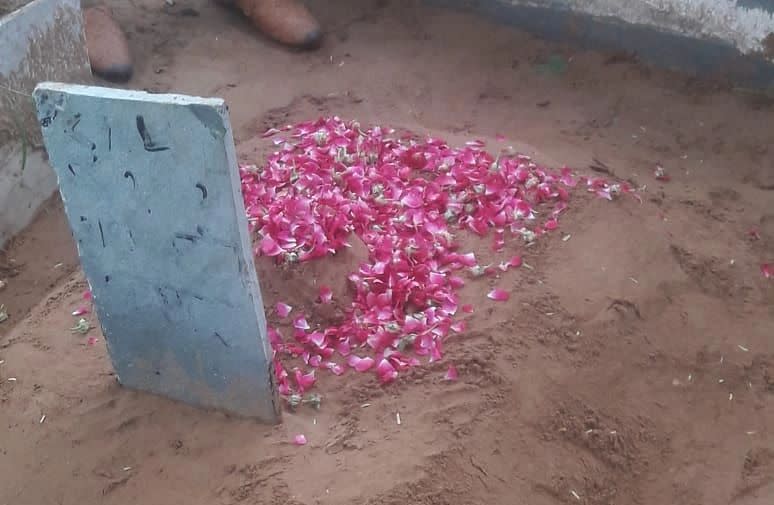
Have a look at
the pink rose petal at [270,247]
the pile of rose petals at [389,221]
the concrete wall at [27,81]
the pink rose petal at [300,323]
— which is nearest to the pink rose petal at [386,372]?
the pile of rose petals at [389,221]

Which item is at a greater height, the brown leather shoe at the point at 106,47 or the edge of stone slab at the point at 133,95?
the edge of stone slab at the point at 133,95

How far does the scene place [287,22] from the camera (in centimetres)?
524

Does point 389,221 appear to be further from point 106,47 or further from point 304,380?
point 106,47

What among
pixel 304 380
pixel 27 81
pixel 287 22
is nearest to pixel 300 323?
pixel 304 380

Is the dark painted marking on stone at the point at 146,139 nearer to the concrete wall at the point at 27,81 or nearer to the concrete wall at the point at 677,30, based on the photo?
the concrete wall at the point at 27,81

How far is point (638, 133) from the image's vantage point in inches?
168

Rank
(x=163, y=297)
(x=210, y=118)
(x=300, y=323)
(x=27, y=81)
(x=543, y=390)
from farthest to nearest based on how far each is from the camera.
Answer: (x=27, y=81) < (x=300, y=323) < (x=543, y=390) < (x=163, y=297) < (x=210, y=118)

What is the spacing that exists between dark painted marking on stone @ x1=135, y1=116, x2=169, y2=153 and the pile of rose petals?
963 millimetres

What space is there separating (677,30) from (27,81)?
363cm

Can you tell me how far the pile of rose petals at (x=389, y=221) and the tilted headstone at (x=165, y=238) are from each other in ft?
1.09

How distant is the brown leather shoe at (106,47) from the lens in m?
4.69

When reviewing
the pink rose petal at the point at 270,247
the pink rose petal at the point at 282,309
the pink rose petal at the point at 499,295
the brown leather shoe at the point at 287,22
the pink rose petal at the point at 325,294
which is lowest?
the pink rose petal at the point at 499,295

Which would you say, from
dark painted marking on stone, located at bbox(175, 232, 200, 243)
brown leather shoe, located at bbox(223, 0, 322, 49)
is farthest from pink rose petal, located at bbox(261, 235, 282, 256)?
brown leather shoe, located at bbox(223, 0, 322, 49)

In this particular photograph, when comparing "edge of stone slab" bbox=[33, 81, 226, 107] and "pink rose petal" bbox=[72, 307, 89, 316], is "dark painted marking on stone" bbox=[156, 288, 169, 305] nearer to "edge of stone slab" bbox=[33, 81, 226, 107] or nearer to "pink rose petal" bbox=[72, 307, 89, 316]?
"edge of stone slab" bbox=[33, 81, 226, 107]
